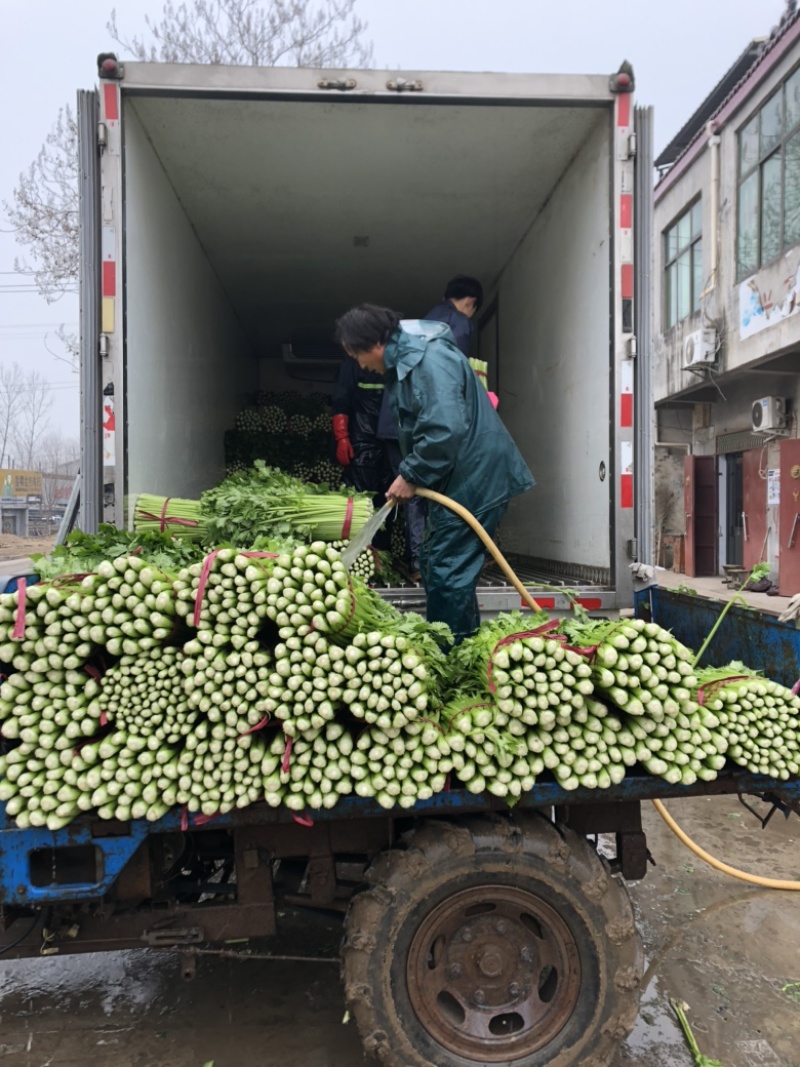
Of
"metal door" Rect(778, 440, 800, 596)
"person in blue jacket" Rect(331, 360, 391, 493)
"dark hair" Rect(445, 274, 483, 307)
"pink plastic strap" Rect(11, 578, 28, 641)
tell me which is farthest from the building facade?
"pink plastic strap" Rect(11, 578, 28, 641)

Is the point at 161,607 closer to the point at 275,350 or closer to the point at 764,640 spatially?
the point at 764,640

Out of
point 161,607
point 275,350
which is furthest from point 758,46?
point 161,607

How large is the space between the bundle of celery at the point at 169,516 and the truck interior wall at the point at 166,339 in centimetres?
11

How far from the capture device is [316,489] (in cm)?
502

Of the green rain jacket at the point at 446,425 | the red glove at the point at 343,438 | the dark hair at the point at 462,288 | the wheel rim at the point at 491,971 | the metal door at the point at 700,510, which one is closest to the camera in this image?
the wheel rim at the point at 491,971

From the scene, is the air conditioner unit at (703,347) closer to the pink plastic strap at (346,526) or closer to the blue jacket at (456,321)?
the blue jacket at (456,321)

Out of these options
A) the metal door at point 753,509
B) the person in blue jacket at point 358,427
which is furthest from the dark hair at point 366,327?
the metal door at point 753,509

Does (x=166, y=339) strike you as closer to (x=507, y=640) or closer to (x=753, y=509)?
(x=507, y=640)

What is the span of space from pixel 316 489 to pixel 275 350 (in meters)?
6.00

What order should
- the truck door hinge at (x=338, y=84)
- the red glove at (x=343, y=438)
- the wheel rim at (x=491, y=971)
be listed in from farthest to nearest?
the red glove at (x=343, y=438) → the truck door hinge at (x=338, y=84) → the wheel rim at (x=491, y=971)

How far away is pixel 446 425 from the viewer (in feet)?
11.5

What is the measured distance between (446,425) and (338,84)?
6.85ft

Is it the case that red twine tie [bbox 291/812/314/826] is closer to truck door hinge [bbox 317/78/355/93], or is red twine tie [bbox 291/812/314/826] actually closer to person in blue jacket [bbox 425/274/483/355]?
truck door hinge [bbox 317/78/355/93]

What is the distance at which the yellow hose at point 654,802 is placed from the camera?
11.7ft
